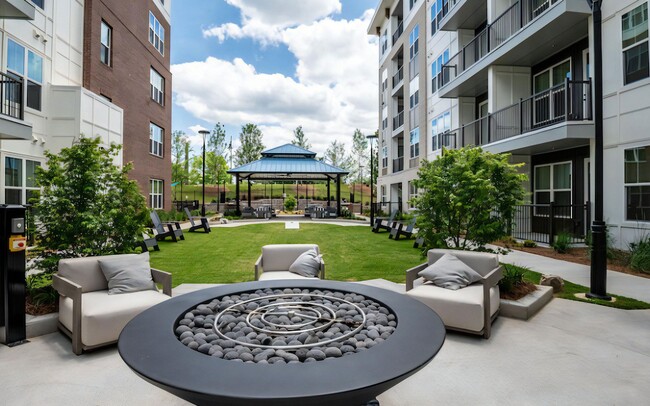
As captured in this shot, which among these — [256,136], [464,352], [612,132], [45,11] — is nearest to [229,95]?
[256,136]

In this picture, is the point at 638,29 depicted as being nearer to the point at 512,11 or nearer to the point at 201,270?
the point at 512,11

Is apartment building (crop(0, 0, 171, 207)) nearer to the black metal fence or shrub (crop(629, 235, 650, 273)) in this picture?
the black metal fence

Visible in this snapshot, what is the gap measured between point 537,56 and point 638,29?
4173 millimetres

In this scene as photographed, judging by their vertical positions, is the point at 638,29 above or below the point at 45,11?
below

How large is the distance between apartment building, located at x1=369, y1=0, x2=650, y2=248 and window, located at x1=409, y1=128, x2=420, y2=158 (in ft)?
Result: 16.4

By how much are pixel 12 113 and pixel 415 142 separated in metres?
20.8

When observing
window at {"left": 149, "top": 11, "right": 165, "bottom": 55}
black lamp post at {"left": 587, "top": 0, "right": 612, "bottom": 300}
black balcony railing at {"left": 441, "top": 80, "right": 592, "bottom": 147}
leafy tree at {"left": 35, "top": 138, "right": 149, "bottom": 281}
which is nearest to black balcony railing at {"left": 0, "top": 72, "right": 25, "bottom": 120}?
leafy tree at {"left": 35, "top": 138, "right": 149, "bottom": 281}

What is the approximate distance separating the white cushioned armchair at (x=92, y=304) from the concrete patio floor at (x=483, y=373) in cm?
20

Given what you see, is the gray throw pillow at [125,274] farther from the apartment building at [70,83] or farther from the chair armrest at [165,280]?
the apartment building at [70,83]

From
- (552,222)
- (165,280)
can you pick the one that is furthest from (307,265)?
(552,222)

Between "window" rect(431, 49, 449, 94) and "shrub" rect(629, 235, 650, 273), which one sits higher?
"window" rect(431, 49, 449, 94)

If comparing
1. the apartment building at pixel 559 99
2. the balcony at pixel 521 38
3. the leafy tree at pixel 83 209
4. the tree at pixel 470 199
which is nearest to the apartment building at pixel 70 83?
the leafy tree at pixel 83 209

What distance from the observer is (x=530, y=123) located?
13.4 metres

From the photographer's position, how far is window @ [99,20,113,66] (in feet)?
52.5
